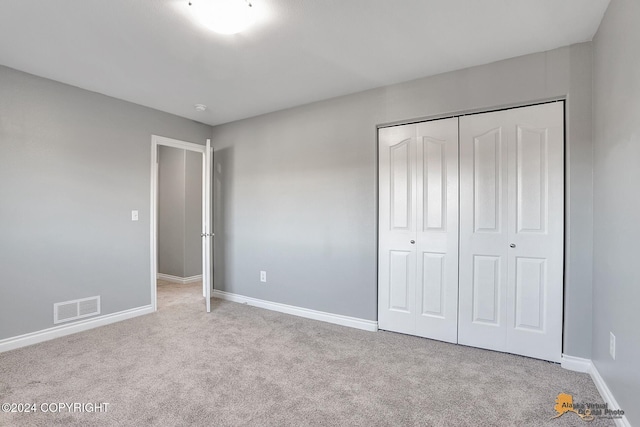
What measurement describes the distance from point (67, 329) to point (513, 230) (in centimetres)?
406

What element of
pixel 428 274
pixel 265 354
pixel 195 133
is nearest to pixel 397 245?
pixel 428 274

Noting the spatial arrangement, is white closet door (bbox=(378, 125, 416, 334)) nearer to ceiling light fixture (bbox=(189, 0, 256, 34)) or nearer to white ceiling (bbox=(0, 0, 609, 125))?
white ceiling (bbox=(0, 0, 609, 125))

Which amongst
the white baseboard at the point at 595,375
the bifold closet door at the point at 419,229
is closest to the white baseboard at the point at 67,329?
the bifold closet door at the point at 419,229

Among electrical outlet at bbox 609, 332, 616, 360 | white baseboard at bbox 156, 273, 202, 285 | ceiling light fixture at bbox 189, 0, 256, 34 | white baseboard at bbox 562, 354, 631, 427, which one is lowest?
white baseboard at bbox 156, 273, 202, 285

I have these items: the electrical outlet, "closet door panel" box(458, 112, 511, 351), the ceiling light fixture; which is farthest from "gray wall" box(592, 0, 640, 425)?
the ceiling light fixture

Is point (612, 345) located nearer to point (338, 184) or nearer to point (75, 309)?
point (338, 184)

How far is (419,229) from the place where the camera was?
297 centimetres

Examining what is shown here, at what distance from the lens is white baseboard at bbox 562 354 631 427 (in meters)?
1.71

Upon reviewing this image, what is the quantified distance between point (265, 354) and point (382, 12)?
259cm

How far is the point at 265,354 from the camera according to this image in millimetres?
2619

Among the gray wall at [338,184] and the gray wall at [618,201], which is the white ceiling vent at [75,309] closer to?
the gray wall at [338,184]

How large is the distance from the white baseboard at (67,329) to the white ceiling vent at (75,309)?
6cm

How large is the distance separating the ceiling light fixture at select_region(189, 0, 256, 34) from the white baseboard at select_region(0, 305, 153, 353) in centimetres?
298

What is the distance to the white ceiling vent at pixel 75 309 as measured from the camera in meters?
3.01
